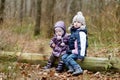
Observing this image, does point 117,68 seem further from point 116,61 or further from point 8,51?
point 8,51

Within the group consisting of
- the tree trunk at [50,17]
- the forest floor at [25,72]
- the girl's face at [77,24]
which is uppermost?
the tree trunk at [50,17]

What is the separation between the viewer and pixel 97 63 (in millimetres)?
7984

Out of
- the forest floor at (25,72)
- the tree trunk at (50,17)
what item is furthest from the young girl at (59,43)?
the tree trunk at (50,17)

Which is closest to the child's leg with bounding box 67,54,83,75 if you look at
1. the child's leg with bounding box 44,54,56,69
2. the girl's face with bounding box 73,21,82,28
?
the child's leg with bounding box 44,54,56,69

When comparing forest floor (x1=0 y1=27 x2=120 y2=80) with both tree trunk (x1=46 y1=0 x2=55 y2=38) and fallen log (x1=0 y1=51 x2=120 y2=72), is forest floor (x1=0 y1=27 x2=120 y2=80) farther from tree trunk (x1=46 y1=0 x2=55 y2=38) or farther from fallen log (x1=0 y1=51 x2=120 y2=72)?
tree trunk (x1=46 y1=0 x2=55 y2=38)

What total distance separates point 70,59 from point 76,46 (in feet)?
1.01

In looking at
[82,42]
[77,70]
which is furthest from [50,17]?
[77,70]

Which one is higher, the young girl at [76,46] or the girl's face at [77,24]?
the girl's face at [77,24]

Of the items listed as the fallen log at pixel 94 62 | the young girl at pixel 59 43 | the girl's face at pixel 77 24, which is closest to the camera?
the fallen log at pixel 94 62

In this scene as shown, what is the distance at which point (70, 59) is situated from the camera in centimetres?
812

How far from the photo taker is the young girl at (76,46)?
803cm

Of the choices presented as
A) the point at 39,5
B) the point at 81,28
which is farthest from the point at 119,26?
the point at 39,5

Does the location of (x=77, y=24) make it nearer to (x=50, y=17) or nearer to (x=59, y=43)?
(x=59, y=43)

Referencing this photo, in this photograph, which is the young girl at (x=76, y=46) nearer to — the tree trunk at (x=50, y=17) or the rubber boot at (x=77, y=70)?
the rubber boot at (x=77, y=70)
